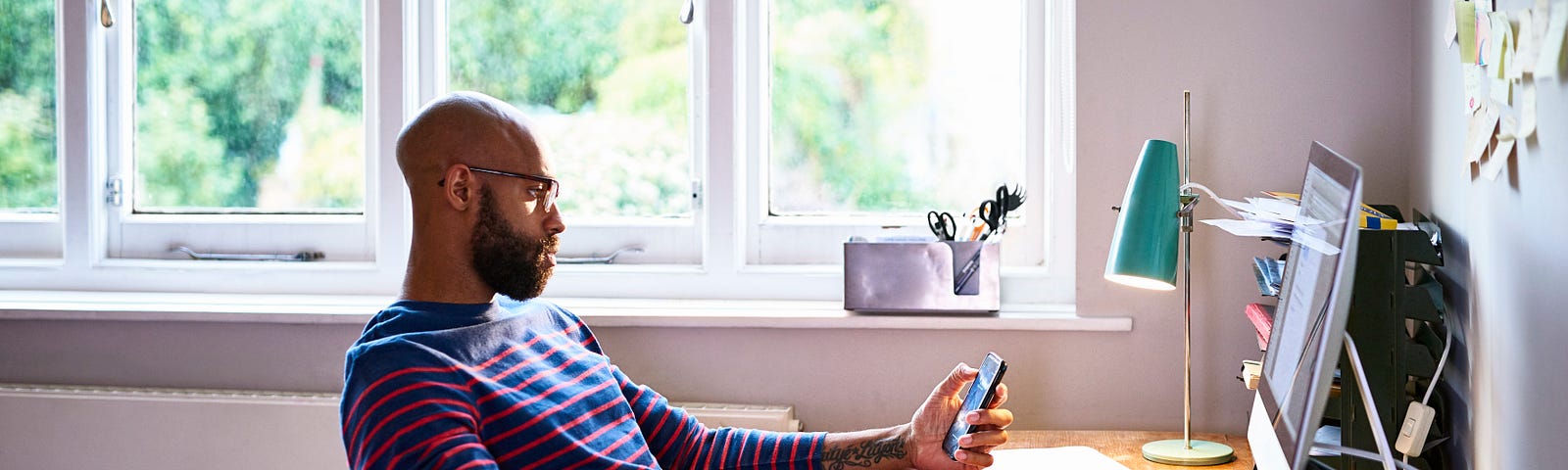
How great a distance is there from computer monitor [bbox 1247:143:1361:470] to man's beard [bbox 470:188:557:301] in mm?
866

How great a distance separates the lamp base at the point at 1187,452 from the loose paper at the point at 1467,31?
0.63 metres

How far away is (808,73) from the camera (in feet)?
7.28

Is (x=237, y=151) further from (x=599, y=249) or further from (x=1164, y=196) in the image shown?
(x=1164, y=196)

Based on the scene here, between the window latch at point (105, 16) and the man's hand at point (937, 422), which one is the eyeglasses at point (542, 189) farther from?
the window latch at point (105, 16)

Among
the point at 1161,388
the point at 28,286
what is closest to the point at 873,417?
the point at 1161,388

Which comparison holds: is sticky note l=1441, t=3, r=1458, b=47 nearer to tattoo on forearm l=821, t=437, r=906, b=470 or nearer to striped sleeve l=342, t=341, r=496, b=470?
tattoo on forearm l=821, t=437, r=906, b=470

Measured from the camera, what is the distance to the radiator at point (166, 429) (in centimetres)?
209

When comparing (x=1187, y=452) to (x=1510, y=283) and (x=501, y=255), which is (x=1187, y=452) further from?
(x=501, y=255)

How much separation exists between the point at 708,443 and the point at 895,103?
853mm

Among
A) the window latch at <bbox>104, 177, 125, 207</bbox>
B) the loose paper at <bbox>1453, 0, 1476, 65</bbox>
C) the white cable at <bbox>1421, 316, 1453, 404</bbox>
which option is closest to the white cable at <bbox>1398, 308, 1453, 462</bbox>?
the white cable at <bbox>1421, 316, 1453, 404</bbox>

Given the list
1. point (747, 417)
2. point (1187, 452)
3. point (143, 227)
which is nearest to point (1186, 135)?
point (1187, 452)

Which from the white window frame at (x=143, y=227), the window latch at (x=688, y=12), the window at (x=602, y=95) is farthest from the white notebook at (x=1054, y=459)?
the white window frame at (x=143, y=227)

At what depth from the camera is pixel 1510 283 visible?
1.05 metres

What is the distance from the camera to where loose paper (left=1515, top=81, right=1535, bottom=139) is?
3.19ft
